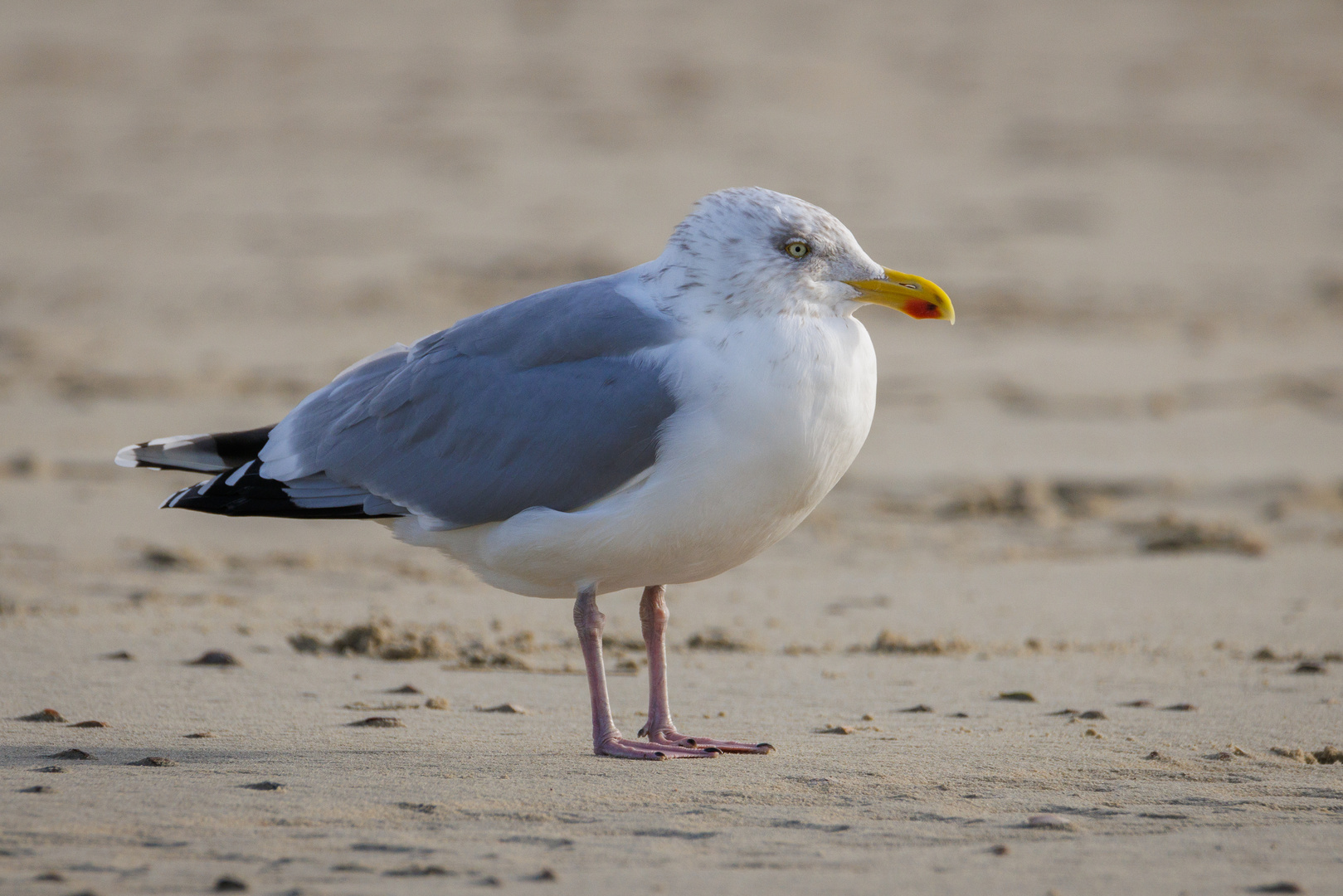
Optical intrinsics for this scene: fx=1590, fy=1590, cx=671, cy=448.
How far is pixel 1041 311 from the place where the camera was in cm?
1170

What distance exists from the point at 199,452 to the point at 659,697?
1.56 meters

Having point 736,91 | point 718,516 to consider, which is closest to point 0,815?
point 718,516

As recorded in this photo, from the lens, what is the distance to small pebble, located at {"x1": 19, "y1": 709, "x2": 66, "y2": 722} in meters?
4.23

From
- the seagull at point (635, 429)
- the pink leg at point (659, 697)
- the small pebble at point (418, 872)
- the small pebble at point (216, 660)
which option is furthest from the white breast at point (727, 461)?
the small pebble at point (216, 660)

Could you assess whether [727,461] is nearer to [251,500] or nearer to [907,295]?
[907,295]

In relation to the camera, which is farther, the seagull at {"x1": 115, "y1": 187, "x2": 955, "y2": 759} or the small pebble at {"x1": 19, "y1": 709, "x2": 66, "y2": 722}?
the small pebble at {"x1": 19, "y1": 709, "x2": 66, "y2": 722}

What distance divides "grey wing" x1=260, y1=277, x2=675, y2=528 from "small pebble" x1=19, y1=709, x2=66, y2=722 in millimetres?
851

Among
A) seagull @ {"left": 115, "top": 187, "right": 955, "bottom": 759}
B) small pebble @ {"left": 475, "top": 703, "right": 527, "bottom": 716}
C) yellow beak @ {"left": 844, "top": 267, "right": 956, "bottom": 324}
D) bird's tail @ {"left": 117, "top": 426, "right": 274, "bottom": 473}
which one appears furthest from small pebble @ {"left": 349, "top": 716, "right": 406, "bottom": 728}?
yellow beak @ {"left": 844, "top": 267, "right": 956, "bottom": 324}

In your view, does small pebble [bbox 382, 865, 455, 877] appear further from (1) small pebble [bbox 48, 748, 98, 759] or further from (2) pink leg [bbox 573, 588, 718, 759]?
(1) small pebble [bbox 48, 748, 98, 759]

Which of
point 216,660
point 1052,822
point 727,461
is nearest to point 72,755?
point 216,660

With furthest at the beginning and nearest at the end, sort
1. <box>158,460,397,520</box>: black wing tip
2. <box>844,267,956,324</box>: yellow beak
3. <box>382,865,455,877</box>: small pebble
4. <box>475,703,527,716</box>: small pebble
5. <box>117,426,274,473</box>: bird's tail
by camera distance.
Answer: <box>117,426,274,473</box>: bird's tail < <box>475,703,527,716</box>: small pebble < <box>158,460,397,520</box>: black wing tip < <box>844,267,956,324</box>: yellow beak < <box>382,865,455,877</box>: small pebble

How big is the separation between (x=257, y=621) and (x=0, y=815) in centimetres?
224

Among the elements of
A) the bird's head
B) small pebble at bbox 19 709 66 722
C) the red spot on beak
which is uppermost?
the bird's head

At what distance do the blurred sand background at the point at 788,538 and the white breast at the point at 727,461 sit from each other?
52cm
